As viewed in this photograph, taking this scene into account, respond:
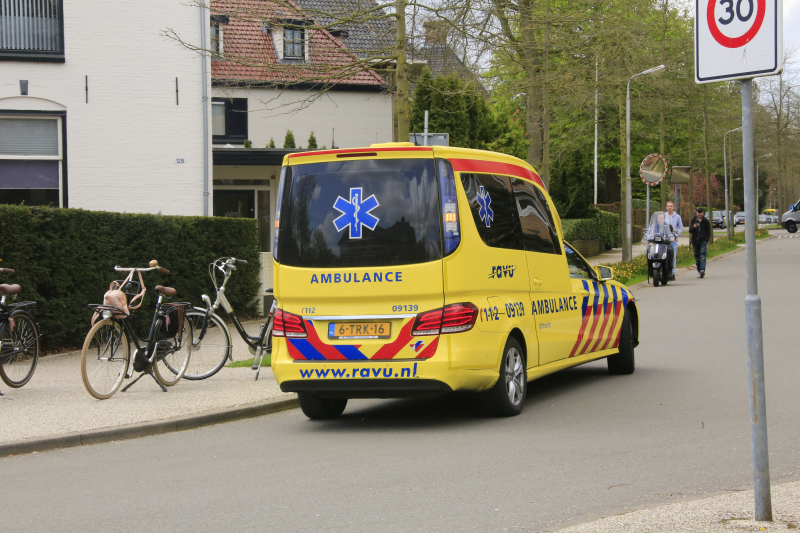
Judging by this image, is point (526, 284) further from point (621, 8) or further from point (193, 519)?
point (621, 8)

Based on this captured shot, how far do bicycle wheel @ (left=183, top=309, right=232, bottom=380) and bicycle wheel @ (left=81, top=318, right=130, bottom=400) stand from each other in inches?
39.6

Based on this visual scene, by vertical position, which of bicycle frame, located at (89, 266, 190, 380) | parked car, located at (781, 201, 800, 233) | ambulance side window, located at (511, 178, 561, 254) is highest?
parked car, located at (781, 201, 800, 233)

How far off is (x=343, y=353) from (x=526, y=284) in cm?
196

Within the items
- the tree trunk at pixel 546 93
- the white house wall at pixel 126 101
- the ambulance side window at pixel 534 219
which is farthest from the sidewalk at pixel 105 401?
the tree trunk at pixel 546 93

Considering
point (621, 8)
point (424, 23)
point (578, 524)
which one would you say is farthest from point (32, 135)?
A: point (578, 524)

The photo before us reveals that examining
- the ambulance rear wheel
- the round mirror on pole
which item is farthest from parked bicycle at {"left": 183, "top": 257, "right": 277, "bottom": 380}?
the round mirror on pole

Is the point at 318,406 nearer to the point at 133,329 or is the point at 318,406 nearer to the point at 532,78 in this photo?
the point at 133,329

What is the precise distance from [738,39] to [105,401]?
6.96m

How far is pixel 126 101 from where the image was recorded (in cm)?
1952

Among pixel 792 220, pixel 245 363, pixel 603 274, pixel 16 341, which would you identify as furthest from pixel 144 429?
pixel 792 220

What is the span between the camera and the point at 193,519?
5293 mm

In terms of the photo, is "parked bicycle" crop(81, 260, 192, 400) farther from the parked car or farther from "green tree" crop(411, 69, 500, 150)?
the parked car

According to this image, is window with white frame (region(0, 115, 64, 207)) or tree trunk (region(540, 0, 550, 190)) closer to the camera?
window with white frame (region(0, 115, 64, 207))

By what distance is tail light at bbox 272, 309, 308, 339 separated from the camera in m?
7.93
